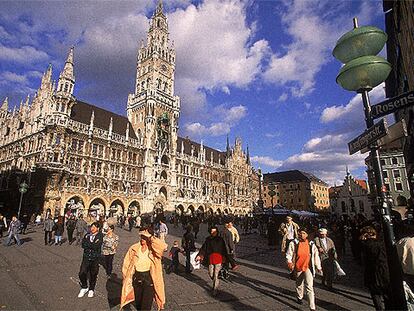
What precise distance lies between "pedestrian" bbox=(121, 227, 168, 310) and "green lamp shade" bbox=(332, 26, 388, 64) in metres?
4.38

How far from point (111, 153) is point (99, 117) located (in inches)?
285

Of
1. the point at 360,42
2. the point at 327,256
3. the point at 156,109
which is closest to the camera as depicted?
the point at 360,42

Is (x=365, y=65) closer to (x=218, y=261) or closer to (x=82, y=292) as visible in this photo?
(x=218, y=261)

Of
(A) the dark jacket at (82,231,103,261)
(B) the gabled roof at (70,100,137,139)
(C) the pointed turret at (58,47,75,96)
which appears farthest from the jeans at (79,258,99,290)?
(B) the gabled roof at (70,100,137,139)

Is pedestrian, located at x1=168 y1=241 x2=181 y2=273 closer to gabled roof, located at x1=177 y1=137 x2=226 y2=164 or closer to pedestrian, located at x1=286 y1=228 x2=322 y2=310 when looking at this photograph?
pedestrian, located at x1=286 y1=228 x2=322 y2=310

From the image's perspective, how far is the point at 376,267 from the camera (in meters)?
4.17

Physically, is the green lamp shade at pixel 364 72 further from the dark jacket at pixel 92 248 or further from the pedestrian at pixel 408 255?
the dark jacket at pixel 92 248

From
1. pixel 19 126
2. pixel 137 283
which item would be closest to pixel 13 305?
pixel 137 283

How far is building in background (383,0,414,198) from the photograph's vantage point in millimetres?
15264

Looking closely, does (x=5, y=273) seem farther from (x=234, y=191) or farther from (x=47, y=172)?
(x=234, y=191)

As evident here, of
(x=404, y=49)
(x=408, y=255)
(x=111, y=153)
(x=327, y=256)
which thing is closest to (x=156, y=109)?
(x=111, y=153)

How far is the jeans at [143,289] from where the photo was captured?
4.30m

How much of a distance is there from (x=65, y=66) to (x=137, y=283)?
126ft

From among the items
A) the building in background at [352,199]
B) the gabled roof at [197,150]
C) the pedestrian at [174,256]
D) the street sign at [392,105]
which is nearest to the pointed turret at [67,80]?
the gabled roof at [197,150]
